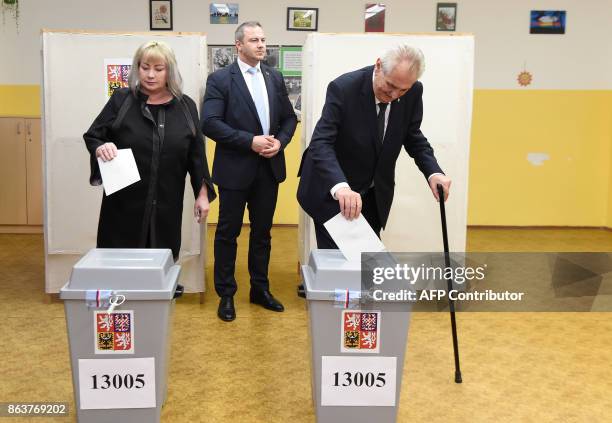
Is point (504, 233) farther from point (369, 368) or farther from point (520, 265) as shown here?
point (369, 368)

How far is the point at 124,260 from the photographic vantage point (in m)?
1.91

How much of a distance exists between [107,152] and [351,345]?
1.20 m

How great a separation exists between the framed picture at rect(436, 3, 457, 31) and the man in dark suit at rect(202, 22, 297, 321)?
2.72m

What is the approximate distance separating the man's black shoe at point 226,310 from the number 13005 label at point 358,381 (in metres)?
1.25

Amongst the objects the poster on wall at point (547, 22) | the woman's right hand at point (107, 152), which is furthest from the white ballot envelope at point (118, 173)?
the poster on wall at point (547, 22)

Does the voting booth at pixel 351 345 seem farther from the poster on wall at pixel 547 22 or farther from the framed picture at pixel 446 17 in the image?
the poster on wall at pixel 547 22

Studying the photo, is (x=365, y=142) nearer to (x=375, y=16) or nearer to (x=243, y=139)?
(x=243, y=139)

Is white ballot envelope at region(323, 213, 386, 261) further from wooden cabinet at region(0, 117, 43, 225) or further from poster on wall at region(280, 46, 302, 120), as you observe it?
wooden cabinet at region(0, 117, 43, 225)

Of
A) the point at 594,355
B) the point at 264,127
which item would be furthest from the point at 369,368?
the point at 264,127

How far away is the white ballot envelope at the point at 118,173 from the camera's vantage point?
242 cm

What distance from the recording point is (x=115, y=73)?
320 cm

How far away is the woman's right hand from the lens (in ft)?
7.91

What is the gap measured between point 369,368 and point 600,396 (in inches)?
38.4

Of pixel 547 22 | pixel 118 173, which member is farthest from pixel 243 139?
pixel 547 22
